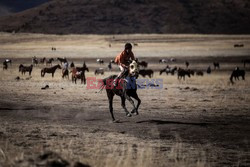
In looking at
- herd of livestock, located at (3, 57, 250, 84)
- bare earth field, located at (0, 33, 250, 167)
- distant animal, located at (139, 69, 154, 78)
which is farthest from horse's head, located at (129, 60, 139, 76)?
distant animal, located at (139, 69, 154, 78)

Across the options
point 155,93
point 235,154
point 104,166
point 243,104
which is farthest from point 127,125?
point 155,93

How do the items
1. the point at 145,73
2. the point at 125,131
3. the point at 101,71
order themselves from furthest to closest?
the point at 101,71
the point at 145,73
the point at 125,131

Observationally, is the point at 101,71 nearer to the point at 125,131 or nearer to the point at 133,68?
the point at 133,68

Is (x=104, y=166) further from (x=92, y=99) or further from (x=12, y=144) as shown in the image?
(x=92, y=99)

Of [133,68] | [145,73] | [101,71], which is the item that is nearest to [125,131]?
[133,68]

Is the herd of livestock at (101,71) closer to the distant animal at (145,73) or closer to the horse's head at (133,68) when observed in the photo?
the distant animal at (145,73)

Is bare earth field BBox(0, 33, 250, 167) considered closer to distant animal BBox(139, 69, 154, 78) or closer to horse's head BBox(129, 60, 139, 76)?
horse's head BBox(129, 60, 139, 76)

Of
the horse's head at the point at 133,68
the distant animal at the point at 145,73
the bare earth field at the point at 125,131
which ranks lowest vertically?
the bare earth field at the point at 125,131

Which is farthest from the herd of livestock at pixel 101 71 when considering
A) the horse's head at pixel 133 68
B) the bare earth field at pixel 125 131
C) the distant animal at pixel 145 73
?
the horse's head at pixel 133 68

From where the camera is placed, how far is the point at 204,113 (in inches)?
583

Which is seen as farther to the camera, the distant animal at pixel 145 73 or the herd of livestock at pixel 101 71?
the distant animal at pixel 145 73

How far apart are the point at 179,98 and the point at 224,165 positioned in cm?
1265

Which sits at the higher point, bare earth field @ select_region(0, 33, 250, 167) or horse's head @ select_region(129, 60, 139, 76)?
horse's head @ select_region(129, 60, 139, 76)

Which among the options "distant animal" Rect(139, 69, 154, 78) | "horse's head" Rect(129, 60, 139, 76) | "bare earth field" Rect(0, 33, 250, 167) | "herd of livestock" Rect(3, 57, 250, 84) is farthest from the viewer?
"distant animal" Rect(139, 69, 154, 78)
